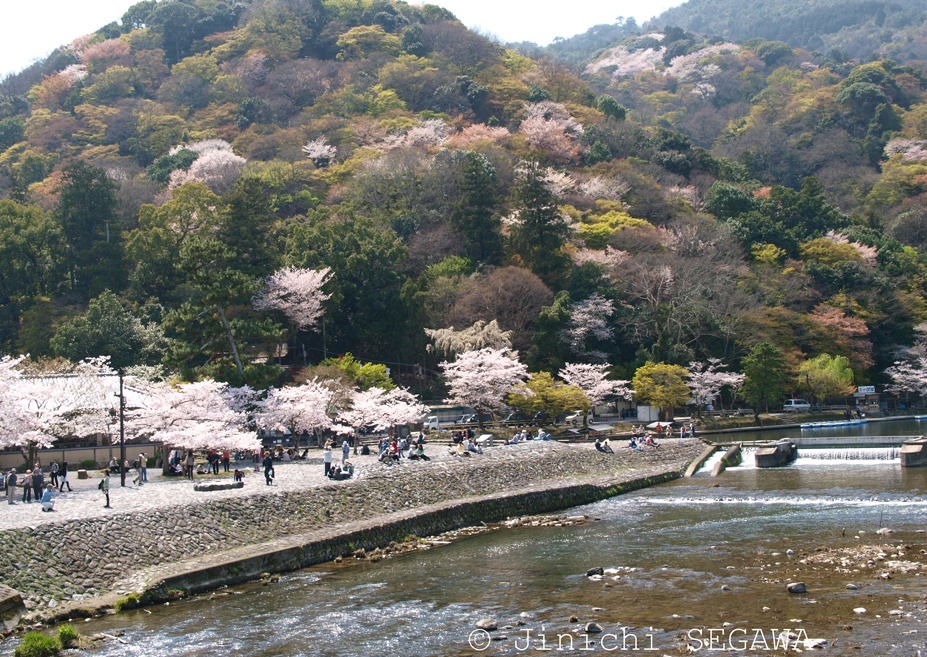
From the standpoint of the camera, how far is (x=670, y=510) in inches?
1140

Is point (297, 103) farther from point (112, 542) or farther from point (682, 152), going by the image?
point (112, 542)

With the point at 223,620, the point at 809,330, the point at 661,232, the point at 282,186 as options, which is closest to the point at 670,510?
the point at 223,620

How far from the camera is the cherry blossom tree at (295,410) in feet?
127

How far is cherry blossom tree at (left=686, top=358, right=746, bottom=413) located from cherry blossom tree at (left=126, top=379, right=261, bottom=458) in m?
27.0

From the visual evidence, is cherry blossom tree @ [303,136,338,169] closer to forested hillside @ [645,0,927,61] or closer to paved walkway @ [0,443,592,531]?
paved walkway @ [0,443,592,531]

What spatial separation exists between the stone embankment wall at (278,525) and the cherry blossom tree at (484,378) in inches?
377

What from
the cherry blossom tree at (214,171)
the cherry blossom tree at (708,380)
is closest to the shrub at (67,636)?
the cherry blossom tree at (708,380)

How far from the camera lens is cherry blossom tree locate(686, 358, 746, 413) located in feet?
175

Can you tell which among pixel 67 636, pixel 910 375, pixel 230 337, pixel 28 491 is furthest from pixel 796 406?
pixel 67 636

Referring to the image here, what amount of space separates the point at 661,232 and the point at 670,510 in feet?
141

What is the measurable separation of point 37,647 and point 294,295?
1380 inches

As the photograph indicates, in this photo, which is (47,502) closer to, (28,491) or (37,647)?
(28,491)

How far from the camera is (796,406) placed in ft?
191

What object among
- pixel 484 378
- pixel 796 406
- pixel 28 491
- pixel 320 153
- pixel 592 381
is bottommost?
pixel 28 491
